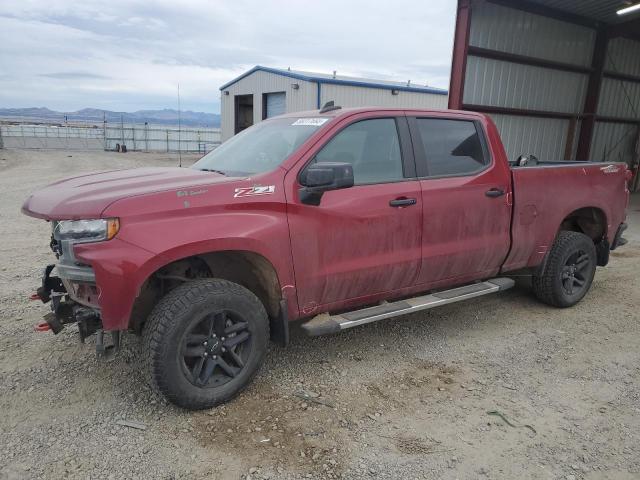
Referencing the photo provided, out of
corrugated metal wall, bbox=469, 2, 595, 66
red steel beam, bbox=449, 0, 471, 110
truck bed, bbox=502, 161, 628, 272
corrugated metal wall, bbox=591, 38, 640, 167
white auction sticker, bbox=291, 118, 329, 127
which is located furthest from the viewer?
corrugated metal wall, bbox=591, 38, 640, 167

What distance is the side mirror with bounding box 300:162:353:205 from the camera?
3209 millimetres

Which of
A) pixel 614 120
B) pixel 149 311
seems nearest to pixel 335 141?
pixel 149 311

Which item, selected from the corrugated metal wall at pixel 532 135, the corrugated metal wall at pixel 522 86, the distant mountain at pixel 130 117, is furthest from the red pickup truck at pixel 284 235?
the corrugated metal wall at pixel 532 135

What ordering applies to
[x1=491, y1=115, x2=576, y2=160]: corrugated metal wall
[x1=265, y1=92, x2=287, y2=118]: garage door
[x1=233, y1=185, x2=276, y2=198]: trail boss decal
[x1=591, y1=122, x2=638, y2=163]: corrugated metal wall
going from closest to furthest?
[x1=233, y1=185, x2=276, y2=198]: trail boss decal → [x1=491, y1=115, x2=576, y2=160]: corrugated metal wall → [x1=591, y1=122, x2=638, y2=163]: corrugated metal wall → [x1=265, y1=92, x2=287, y2=118]: garage door

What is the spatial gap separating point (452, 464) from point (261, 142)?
→ 2.66 meters

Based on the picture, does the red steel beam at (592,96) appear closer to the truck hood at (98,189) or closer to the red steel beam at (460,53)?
the red steel beam at (460,53)

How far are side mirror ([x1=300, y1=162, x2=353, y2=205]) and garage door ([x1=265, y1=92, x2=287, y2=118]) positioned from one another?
19.5 metres

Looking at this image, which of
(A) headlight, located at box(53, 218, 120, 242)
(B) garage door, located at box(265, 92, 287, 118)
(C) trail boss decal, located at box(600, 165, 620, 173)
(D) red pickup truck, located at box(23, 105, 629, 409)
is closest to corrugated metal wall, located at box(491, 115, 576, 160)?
(C) trail boss decal, located at box(600, 165, 620, 173)

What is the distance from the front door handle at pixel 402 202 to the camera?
374cm

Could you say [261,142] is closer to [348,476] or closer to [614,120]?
[348,476]

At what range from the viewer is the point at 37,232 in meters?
7.82

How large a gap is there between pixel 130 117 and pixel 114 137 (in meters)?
9.04

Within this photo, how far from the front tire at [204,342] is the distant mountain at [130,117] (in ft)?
18.1

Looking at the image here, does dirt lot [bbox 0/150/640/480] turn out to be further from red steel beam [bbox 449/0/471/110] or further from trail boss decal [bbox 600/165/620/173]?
red steel beam [bbox 449/0/471/110]
